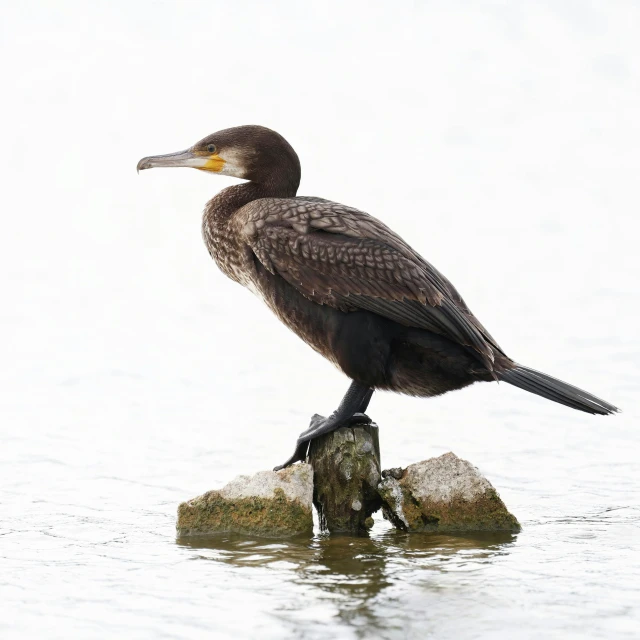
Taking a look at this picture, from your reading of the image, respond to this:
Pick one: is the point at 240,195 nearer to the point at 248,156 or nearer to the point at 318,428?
the point at 248,156

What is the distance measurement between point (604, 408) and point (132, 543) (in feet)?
8.59

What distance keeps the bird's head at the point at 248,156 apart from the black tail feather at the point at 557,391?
1.81 m

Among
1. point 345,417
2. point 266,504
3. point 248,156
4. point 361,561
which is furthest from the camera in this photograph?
point 248,156

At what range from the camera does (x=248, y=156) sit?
7570 mm

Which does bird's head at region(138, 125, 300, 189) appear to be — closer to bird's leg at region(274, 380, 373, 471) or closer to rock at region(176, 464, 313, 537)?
bird's leg at region(274, 380, 373, 471)

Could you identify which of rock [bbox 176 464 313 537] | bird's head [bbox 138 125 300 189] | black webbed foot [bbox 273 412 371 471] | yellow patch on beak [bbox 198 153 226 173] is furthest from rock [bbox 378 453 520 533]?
yellow patch on beak [bbox 198 153 226 173]

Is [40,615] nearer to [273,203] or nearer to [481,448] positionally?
[273,203]

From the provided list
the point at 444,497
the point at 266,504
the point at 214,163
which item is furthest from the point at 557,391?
the point at 214,163

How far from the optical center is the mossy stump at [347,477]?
6.95 m

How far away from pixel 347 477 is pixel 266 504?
479 millimetres

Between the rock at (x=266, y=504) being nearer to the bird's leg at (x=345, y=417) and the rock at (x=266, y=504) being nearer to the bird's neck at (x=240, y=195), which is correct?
the bird's leg at (x=345, y=417)

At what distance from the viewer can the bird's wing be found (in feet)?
22.1

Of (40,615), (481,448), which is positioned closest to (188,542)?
(40,615)

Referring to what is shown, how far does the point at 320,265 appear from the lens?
6.85 meters
